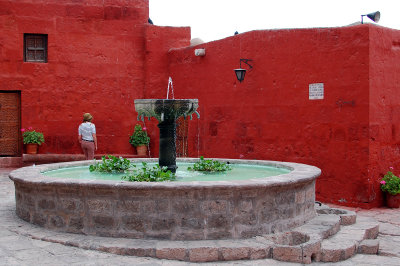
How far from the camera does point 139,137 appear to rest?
11.6 meters

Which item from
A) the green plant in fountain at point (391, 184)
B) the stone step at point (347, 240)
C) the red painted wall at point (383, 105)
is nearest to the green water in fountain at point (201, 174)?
the stone step at point (347, 240)

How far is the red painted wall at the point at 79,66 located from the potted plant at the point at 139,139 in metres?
0.21

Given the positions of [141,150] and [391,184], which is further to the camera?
[141,150]

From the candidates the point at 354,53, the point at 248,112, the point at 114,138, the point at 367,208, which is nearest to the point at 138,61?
the point at 114,138

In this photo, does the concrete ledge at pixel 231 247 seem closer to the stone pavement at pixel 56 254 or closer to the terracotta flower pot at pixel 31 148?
the stone pavement at pixel 56 254

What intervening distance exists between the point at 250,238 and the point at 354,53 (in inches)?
179

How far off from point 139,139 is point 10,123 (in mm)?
3116

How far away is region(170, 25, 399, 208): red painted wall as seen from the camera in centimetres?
780

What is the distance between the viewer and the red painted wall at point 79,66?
11023 millimetres

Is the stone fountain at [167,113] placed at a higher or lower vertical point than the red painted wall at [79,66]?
lower

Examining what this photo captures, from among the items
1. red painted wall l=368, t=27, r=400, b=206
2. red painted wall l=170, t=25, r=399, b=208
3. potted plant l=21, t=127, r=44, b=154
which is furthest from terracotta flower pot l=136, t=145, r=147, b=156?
red painted wall l=368, t=27, r=400, b=206

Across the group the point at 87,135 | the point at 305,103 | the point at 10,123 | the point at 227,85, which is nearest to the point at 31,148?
the point at 10,123

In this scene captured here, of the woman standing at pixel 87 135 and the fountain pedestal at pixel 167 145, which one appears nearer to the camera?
the fountain pedestal at pixel 167 145

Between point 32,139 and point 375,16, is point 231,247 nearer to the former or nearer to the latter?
point 375,16
